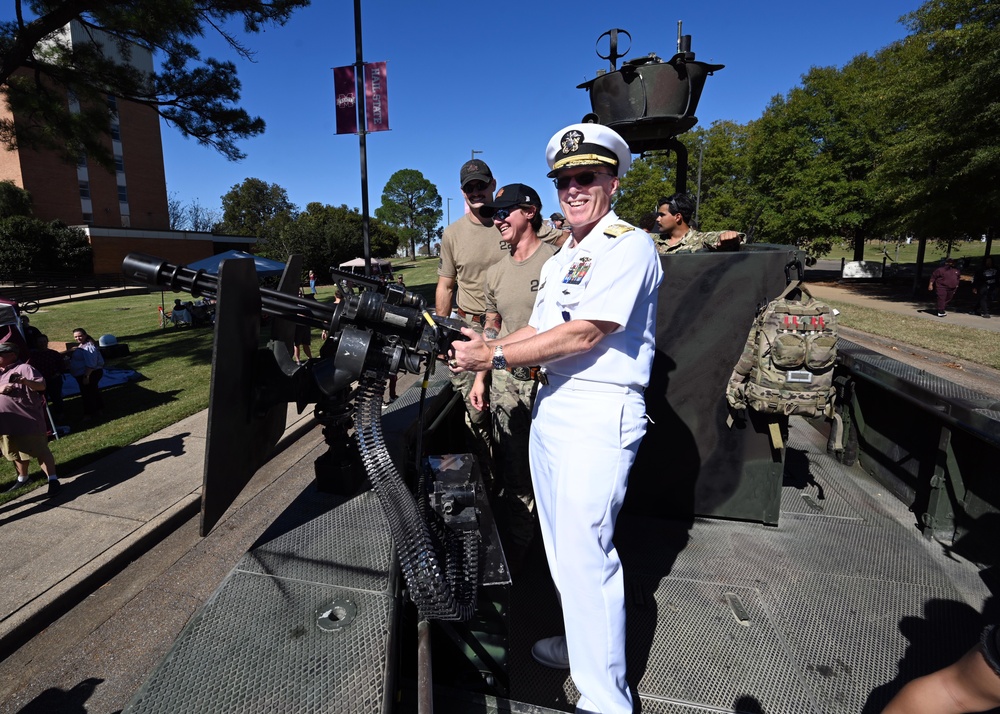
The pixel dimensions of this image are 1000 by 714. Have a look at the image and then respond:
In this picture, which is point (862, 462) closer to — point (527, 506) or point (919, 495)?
point (919, 495)

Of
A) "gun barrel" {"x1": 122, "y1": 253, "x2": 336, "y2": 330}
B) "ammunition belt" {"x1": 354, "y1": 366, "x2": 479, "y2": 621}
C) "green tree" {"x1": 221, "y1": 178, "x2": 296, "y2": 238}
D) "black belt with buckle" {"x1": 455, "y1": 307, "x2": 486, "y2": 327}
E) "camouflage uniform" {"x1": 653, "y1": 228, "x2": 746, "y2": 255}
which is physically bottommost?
"ammunition belt" {"x1": 354, "y1": 366, "x2": 479, "y2": 621}

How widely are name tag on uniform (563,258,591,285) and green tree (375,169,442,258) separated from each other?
94.4 m

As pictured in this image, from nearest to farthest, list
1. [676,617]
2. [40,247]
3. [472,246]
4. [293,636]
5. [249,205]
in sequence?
[293,636] → [676,617] → [472,246] → [40,247] → [249,205]

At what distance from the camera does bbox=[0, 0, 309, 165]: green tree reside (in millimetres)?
8992

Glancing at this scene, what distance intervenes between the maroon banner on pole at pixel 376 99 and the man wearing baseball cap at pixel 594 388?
388 inches

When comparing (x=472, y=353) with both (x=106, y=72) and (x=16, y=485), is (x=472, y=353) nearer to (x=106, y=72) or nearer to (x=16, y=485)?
(x=16, y=485)

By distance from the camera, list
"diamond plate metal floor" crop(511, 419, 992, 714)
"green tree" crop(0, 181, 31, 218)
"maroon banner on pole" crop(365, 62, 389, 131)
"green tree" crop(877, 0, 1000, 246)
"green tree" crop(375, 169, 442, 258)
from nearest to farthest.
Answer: "diamond plate metal floor" crop(511, 419, 992, 714) < "maroon banner on pole" crop(365, 62, 389, 131) < "green tree" crop(877, 0, 1000, 246) < "green tree" crop(0, 181, 31, 218) < "green tree" crop(375, 169, 442, 258)

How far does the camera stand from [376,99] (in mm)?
10648

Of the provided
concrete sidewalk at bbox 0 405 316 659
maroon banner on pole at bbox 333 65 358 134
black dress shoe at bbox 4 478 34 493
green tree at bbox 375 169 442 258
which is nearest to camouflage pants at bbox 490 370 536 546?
concrete sidewalk at bbox 0 405 316 659

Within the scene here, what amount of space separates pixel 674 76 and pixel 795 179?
26.6 metres

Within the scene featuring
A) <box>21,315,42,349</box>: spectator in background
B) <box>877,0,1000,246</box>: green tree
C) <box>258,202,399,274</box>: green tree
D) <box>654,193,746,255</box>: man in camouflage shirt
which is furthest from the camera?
<box>258,202,399,274</box>: green tree

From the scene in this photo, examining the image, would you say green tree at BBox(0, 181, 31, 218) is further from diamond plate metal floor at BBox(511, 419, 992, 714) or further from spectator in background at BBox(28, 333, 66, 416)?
diamond plate metal floor at BBox(511, 419, 992, 714)

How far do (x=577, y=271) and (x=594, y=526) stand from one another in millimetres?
880

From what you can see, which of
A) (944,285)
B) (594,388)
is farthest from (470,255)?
(944,285)
